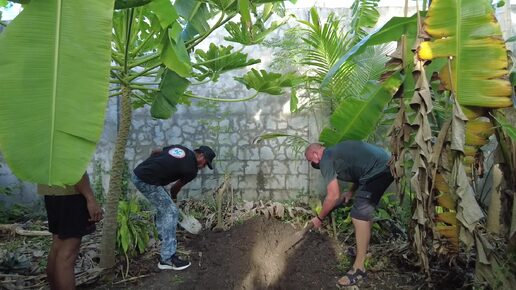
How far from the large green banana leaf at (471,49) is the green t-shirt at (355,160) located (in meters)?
1.26

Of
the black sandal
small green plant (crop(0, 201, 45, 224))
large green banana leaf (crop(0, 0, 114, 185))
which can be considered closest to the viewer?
large green banana leaf (crop(0, 0, 114, 185))

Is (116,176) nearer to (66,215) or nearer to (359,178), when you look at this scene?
(66,215)

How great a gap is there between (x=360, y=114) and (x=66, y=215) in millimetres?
2454

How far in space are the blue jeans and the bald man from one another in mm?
1363

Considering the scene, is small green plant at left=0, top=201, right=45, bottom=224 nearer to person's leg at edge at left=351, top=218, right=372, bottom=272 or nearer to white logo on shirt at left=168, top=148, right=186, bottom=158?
white logo on shirt at left=168, top=148, right=186, bottom=158

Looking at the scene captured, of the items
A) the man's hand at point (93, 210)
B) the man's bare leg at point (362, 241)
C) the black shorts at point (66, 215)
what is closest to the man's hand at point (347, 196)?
the man's bare leg at point (362, 241)

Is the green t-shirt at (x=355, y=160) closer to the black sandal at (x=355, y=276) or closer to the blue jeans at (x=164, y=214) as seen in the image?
the black sandal at (x=355, y=276)

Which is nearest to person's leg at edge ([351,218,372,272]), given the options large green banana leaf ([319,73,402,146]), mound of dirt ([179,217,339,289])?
mound of dirt ([179,217,339,289])

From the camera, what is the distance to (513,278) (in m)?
2.50

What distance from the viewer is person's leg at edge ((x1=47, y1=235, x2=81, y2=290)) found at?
276 centimetres

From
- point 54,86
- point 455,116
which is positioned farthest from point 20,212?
point 455,116

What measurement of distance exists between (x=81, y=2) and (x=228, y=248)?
120 inches

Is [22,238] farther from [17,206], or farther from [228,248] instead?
[228,248]

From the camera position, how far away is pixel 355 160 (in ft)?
11.9
